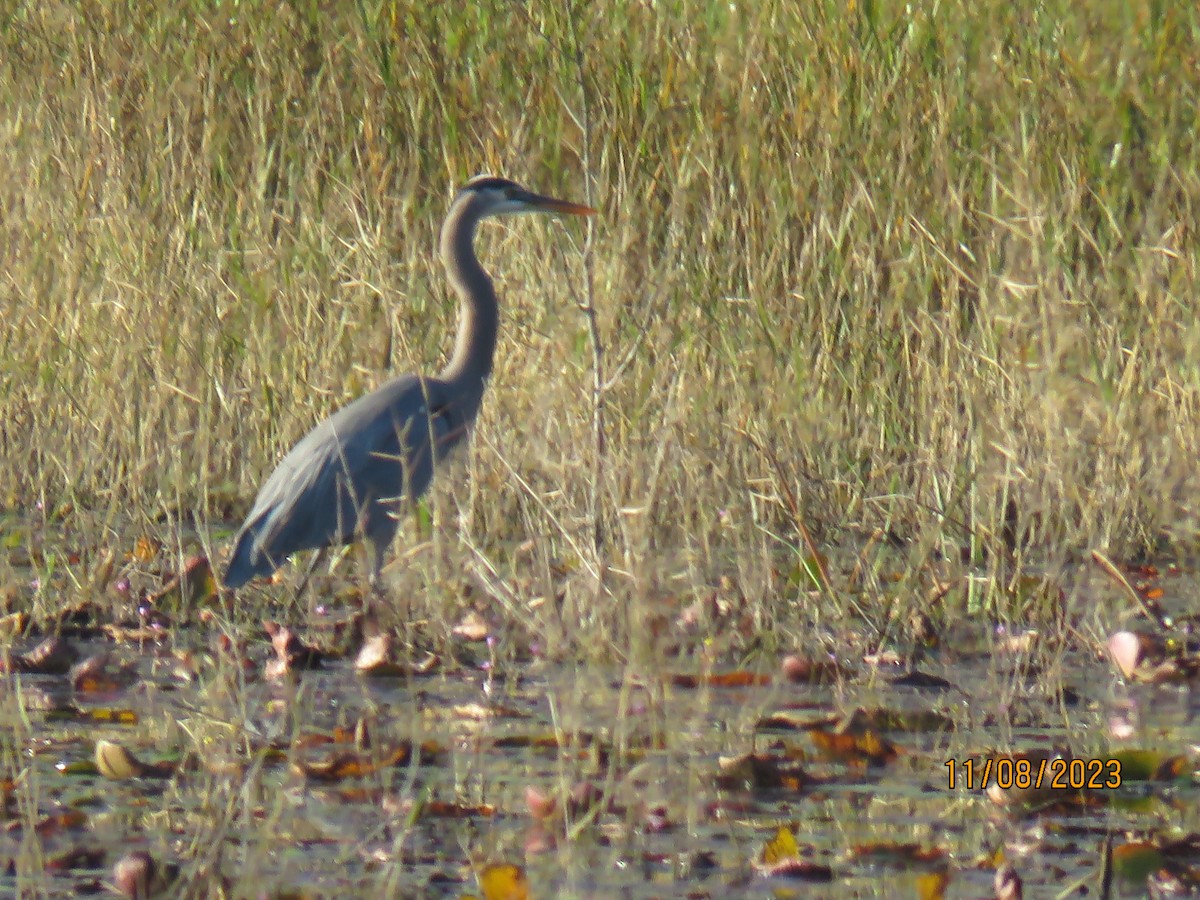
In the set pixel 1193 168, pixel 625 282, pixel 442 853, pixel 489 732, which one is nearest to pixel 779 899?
pixel 442 853

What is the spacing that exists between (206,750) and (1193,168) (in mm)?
3966

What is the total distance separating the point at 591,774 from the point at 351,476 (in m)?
1.85

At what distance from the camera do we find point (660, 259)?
22.0ft

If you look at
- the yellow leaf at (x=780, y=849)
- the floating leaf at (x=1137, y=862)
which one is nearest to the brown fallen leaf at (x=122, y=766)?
the yellow leaf at (x=780, y=849)

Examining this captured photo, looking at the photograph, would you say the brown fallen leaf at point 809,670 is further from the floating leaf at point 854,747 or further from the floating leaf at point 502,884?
the floating leaf at point 502,884

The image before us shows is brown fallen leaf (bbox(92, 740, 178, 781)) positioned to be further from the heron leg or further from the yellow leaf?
the heron leg

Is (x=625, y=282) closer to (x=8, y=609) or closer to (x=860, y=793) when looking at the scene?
(x=8, y=609)

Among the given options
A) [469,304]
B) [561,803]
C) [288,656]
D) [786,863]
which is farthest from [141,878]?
[469,304]

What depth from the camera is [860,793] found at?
3674 mm

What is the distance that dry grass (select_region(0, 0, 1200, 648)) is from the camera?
17.9ft

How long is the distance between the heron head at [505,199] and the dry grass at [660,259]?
0.14 meters

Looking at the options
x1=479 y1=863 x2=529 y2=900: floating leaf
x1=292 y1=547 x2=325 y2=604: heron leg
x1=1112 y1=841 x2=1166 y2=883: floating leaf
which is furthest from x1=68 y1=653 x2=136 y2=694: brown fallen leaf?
x1=1112 y1=841 x2=1166 y2=883: floating leaf

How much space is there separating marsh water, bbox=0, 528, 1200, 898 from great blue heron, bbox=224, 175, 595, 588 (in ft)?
1.81

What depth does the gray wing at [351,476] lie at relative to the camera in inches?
203
